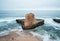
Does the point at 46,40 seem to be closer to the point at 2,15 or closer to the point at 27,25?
the point at 27,25

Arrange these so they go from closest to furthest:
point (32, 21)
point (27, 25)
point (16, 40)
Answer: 1. point (16, 40)
2. point (27, 25)
3. point (32, 21)

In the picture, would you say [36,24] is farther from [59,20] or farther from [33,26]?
[59,20]

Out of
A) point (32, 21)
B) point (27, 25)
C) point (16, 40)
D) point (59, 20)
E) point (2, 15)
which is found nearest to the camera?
point (16, 40)

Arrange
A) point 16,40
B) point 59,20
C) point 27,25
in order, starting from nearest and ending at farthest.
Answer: point 16,40 → point 27,25 → point 59,20

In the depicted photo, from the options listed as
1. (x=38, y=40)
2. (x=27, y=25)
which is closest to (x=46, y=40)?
(x=38, y=40)

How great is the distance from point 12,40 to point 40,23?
535 cm

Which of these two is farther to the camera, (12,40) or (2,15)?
(2,15)

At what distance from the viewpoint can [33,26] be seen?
32.6 ft

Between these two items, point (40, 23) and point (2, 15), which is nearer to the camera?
point (40, 23)

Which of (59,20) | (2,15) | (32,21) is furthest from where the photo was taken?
(2,15)

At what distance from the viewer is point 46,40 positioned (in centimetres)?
610

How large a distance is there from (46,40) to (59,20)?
6.88 m

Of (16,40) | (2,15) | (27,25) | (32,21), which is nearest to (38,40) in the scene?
(16,40)

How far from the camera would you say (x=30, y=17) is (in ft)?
35.2
